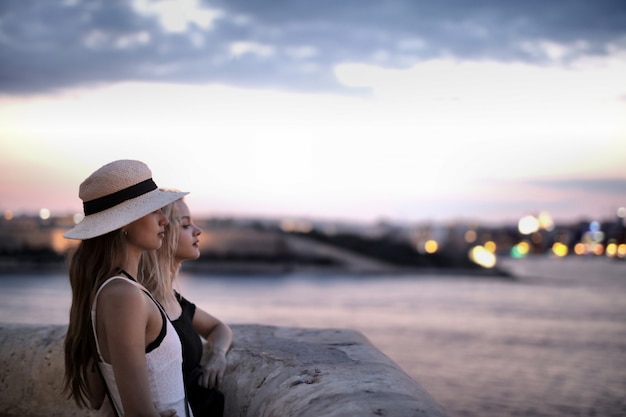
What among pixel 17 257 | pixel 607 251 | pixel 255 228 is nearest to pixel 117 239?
pixel 17 257

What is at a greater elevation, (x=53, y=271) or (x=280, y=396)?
(x=280, y=396)

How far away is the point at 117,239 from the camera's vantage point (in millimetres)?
1986

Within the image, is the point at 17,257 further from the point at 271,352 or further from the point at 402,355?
the point at 271,352

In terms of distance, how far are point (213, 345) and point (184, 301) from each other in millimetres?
203

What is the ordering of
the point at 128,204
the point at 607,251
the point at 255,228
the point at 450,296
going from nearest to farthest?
the point at 128,204
the point at 450,296
the point at 255,228
the point at 607,251

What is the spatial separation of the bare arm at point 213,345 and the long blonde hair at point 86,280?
64 cm

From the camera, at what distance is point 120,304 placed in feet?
5.96

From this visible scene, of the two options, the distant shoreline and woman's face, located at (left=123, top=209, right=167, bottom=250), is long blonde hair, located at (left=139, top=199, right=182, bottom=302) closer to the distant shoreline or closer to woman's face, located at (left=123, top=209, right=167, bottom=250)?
woman's face, located at (left=123, top=209, right=167, bottom=250)

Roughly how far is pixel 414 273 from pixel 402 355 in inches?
1012

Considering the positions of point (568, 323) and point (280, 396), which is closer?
point (280, 396)

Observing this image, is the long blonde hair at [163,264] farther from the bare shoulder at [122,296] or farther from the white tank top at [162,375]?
the bare shoulder at [122,296]

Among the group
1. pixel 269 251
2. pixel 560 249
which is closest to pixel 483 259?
pixel 269 251

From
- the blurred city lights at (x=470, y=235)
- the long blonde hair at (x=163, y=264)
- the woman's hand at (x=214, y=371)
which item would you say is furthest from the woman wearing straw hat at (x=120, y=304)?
the blurred city lights at (x=470, y=235)

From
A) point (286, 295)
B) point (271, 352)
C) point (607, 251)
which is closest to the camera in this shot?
point (271, 352)
